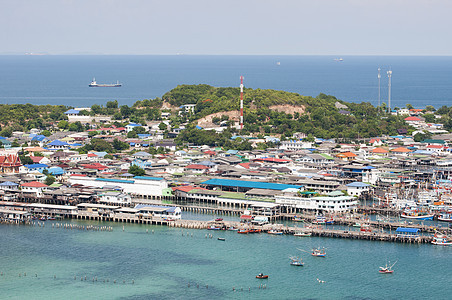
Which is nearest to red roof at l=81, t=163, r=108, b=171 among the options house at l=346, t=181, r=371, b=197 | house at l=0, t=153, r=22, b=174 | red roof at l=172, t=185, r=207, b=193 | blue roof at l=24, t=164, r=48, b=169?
blue roof at l=24, t=164, r=48, b=169

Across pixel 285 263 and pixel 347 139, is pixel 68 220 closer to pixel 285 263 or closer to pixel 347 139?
pixel 285 263

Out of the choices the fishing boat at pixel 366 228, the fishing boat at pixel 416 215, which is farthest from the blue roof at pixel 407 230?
the fishing boat at pixel 416 215

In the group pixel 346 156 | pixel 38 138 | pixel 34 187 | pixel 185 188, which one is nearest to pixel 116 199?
pixel 185 188

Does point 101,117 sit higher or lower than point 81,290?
higher

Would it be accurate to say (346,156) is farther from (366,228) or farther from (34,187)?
(34,187)

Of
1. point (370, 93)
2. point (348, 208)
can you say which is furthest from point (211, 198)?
point (370, 93)

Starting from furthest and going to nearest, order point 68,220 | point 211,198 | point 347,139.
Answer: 1. point 347,139
2. point 211,198
3. point 68,220
